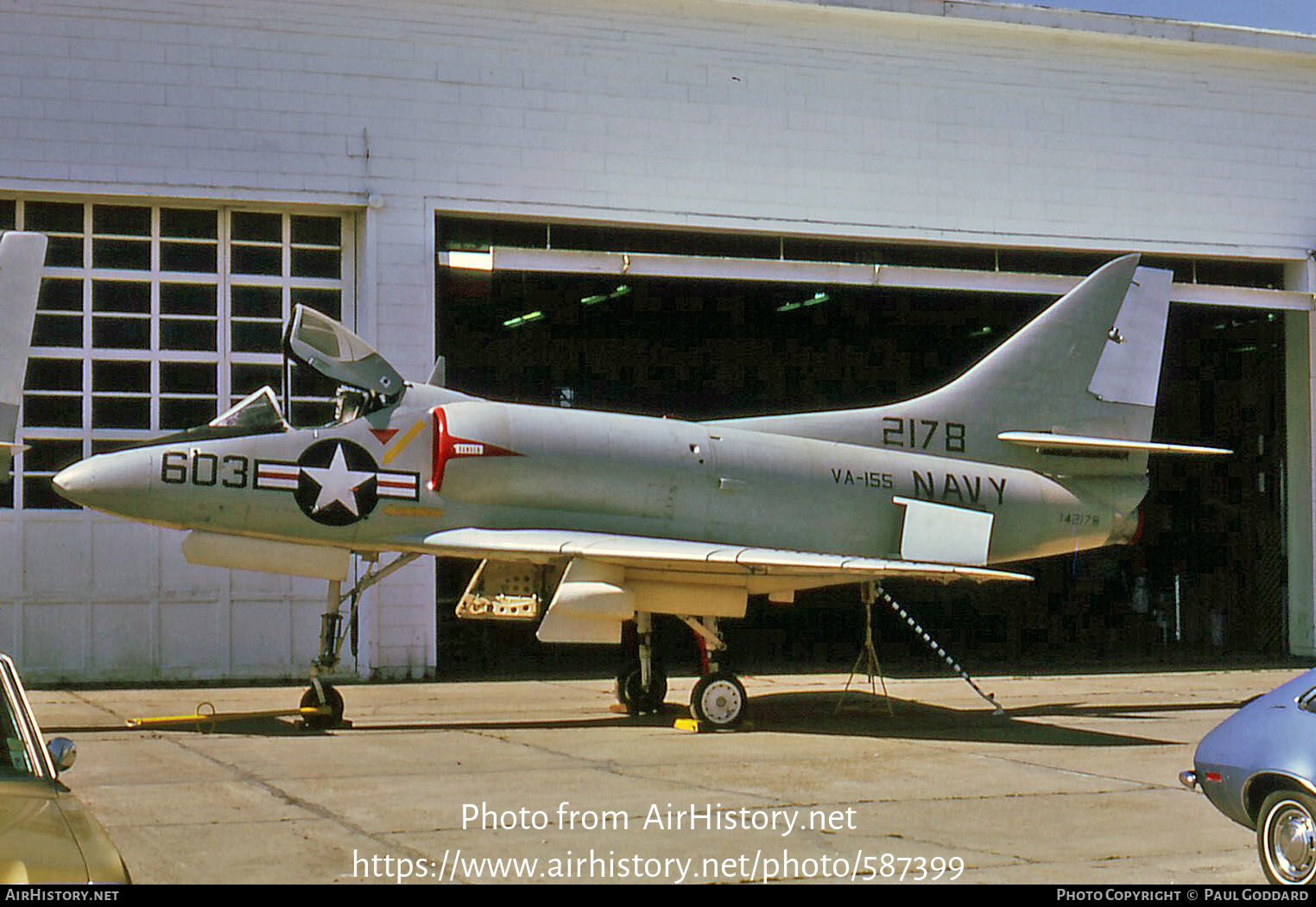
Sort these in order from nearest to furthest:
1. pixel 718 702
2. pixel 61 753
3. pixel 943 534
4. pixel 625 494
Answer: pixel 61 753
pixel 718 702
pixel 625 494
pixel 943 534

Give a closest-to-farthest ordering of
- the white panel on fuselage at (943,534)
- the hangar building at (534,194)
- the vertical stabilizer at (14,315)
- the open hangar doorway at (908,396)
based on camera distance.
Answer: the vertical stabilizer at (14,315)
the white panel on fuselage at (943,534)
the hangar building at (534,194)
the open hangar doorway at (908,396)

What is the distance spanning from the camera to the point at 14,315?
1007cm

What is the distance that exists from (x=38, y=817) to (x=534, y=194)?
14366mm

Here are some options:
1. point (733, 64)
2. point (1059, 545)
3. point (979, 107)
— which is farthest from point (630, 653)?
point (979, 107)

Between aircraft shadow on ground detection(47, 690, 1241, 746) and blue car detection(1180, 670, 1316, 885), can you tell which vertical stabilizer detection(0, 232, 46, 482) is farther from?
blue car detection(1180, 670, 1316, 885)

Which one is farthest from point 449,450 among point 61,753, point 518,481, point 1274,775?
point 1274,775

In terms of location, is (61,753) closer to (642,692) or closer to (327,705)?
(327,705)

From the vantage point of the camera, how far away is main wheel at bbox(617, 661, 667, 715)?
14.5 metres

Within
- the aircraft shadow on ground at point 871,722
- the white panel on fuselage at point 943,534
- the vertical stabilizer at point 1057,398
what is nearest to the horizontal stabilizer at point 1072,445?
the vertical stabilizer at point 1057,398

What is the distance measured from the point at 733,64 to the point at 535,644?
1165 centimetres

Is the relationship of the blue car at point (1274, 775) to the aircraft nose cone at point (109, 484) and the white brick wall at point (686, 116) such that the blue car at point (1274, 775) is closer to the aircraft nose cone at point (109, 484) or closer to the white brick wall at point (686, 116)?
the aircraft nose cone at point (109, 484)

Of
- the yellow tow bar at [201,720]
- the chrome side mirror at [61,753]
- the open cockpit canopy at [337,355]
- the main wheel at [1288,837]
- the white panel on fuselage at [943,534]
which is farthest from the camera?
the white panel on fuselage at [943,534]

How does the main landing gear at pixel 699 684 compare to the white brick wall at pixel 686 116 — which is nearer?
the main landing gear at pixel 699 684

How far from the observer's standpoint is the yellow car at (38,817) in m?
4.59
